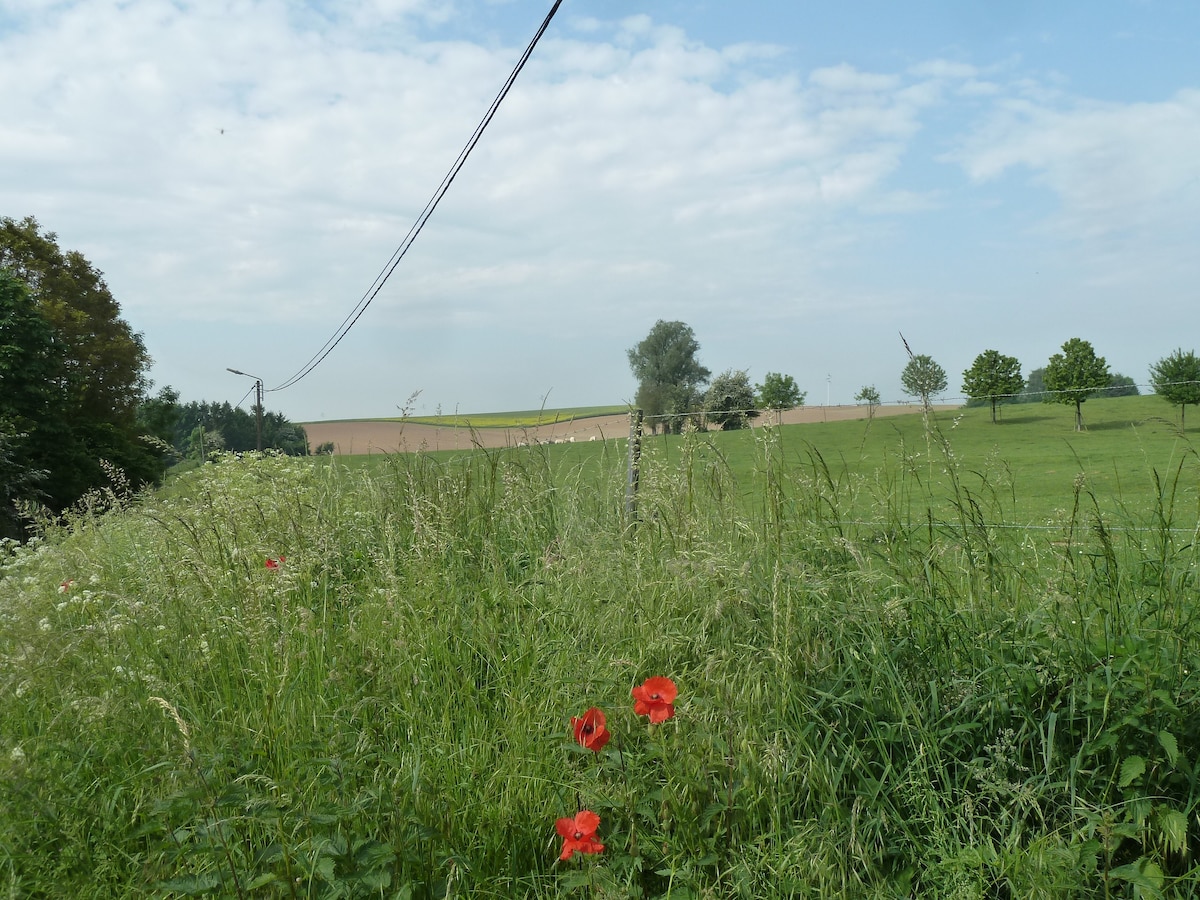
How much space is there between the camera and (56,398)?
25016 millimetres

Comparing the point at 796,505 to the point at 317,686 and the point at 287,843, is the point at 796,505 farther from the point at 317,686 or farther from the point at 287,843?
the point at 287,843

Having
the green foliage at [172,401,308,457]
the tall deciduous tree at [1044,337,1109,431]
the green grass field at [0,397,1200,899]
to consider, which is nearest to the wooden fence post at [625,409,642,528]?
the green grass field at [0,397,1200,899]

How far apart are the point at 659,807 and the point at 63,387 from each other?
30033 millimetres

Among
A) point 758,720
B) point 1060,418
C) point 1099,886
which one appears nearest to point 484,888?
point 758,720

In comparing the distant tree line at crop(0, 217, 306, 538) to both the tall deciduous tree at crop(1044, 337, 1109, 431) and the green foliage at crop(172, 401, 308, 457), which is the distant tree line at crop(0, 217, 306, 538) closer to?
the green foliage at crop(172, 401, 308, 457)

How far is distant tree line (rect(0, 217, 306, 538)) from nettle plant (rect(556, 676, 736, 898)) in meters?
17.9

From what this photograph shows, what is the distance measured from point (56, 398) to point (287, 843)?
2845cm

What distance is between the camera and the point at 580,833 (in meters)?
1.96

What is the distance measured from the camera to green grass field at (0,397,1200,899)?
6.97 ft

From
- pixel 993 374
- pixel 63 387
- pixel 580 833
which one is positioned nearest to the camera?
pixel 580 833

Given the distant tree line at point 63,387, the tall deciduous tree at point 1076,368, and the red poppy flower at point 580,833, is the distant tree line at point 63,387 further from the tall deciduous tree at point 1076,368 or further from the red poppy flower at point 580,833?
the tall deciduous tree at point 1076,368

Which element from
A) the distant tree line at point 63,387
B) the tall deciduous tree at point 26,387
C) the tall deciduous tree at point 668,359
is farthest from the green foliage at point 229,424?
the tall deciduous tree at point 668,359

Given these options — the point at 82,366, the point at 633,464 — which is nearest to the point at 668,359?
the point at 82,366

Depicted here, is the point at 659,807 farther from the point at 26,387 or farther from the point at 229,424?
the point at 229,424
